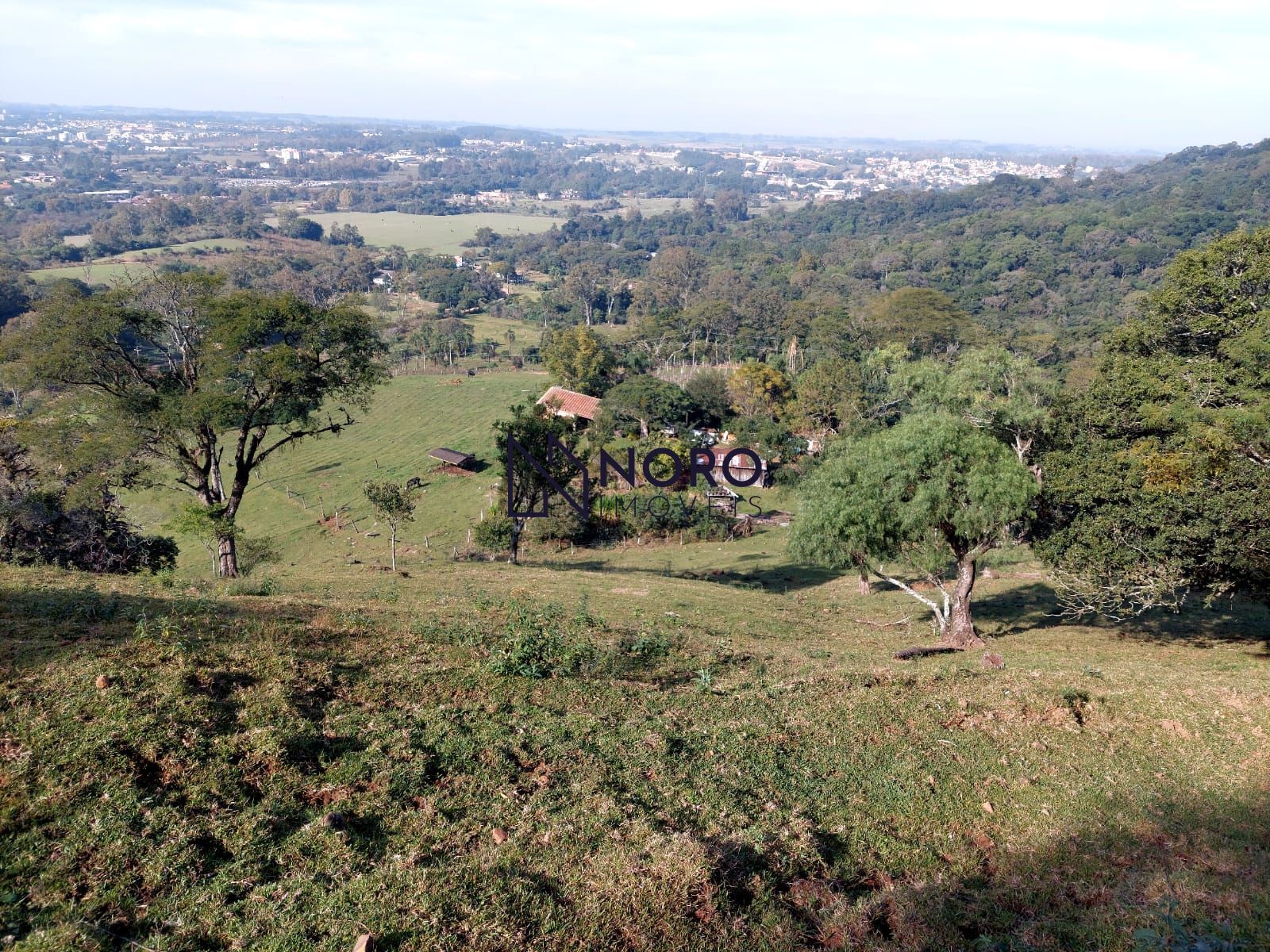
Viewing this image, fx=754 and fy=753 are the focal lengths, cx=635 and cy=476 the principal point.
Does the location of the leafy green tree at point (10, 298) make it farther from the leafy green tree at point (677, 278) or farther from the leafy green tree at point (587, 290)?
the leafy green tree at point (677, 278)

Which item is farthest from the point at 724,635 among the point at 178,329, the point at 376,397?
the point at 376,397

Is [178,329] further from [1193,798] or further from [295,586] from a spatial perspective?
[1193,798]

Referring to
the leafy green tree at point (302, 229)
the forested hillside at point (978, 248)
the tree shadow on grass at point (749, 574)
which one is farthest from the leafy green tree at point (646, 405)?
the leafy green tree at point (302, 229)

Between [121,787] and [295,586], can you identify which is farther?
[295,586]

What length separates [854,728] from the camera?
935cm

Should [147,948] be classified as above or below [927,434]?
below

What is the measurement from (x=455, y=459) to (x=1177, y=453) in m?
38.6

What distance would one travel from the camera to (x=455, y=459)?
46594 millimetres

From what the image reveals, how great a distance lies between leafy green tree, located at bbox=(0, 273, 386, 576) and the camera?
1731 cm

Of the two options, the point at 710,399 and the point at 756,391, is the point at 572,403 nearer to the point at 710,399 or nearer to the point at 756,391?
the point at 710,399

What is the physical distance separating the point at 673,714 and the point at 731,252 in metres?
152

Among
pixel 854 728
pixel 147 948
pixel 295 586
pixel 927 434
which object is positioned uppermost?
A: pixel 927 434

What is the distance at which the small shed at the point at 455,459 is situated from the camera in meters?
46.6

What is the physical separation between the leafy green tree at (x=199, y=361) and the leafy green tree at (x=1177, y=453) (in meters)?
17.6
